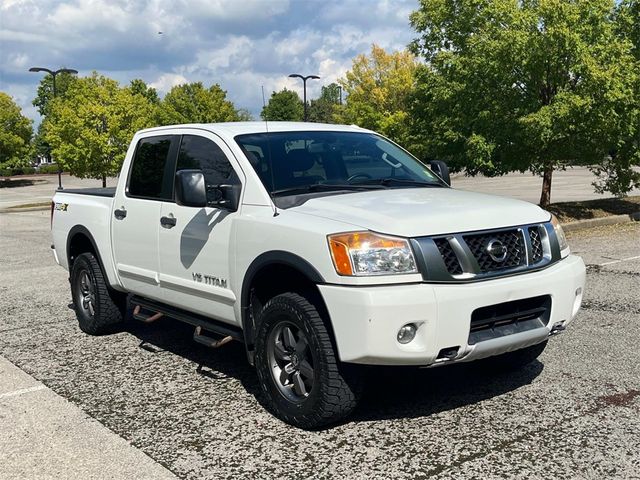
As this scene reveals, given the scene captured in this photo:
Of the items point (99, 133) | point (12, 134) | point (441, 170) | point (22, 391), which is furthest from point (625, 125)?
point (12, 134)

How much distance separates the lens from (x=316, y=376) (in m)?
3.98

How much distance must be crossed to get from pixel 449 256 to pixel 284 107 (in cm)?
8522

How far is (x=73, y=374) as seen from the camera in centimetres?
546

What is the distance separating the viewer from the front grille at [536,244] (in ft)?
13.9

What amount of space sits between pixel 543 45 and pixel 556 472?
10.8 meters

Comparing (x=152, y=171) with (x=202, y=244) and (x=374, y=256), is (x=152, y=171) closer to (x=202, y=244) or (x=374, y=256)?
(x=202, y=244)

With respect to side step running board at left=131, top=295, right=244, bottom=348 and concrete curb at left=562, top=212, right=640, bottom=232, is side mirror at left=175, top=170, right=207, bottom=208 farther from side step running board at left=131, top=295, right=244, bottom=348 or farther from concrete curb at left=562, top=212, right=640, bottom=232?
concrete curb at left=562, top=212, right=640, bottom=232

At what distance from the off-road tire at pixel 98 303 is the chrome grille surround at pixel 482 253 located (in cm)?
368

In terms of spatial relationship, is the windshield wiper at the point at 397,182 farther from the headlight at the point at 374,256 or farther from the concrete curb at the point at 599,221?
the concrete curb at the point at 599,221

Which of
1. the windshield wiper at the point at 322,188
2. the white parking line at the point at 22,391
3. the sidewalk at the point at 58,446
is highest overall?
the windshield wiper at the point at 322,188

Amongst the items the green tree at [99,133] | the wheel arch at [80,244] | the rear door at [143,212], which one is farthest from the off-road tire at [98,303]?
the green tree at [99,133]

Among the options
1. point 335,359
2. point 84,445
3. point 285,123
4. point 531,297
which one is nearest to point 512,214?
point 531,297

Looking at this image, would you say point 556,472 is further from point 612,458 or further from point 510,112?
point 510,112

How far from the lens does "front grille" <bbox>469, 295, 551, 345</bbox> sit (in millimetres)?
3955
